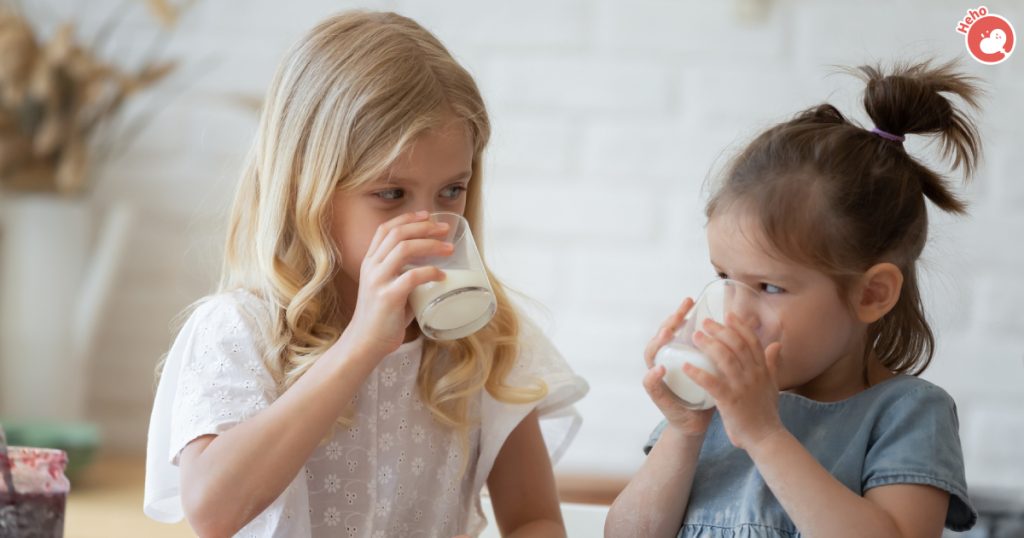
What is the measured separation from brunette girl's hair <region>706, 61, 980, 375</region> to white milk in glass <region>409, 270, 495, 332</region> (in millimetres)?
244

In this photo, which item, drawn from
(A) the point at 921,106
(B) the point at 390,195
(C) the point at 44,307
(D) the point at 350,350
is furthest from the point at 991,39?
(C) the point at 44,307

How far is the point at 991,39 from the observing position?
1.82 meters

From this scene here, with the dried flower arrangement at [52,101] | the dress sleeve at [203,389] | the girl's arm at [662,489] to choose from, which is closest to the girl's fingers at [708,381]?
the girl's arm at [662,489]

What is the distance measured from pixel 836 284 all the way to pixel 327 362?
1.53ft

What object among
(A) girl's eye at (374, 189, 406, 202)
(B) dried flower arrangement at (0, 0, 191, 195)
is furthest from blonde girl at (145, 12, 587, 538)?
(B) dried flower arrangement at (0, 0, 191, 195)

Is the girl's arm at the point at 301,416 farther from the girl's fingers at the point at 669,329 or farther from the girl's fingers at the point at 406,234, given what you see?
the girl's fingers at the point at 669,329

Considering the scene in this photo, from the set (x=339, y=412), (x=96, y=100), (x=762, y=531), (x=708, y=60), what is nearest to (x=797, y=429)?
(x=762, y=531)

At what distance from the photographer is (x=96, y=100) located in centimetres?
195

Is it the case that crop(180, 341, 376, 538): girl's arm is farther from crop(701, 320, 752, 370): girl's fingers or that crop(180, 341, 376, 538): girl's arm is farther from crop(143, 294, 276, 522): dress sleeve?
crop(701, 320, 752, 370): girl's fingers

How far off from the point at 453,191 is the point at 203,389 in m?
0.30

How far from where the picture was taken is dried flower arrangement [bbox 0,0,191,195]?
1890 mm

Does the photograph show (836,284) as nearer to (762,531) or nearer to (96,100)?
(762,531)

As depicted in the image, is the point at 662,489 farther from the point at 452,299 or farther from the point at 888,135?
the point at 888,135

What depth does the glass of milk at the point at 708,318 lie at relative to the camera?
3.51 ft
